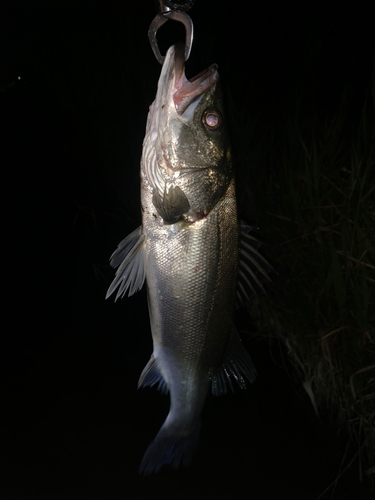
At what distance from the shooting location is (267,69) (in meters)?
3.70

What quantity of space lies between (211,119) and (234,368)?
87cm

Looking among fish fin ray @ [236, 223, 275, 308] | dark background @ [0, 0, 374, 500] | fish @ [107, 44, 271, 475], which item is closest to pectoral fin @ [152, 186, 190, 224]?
fish @ [107, 44, 271, 475]

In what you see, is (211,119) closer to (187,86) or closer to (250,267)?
(187,86)

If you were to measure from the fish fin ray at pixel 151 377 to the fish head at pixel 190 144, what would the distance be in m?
0.54

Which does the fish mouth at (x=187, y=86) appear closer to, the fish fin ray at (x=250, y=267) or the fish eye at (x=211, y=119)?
the fish eye at (x=211, y=119)

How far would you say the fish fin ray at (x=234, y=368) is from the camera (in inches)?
49.3

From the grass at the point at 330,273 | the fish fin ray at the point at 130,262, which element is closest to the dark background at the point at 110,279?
the grass at the point at 330,273

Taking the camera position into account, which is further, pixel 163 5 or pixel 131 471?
pixel 131 471

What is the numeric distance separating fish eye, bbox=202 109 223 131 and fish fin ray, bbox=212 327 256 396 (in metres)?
0.70

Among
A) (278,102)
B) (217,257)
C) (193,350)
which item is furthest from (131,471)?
(278,102)

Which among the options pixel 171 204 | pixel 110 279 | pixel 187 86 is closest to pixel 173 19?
pixel 187 86

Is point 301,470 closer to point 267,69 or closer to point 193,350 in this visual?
point 193,350

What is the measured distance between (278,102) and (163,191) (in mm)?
2846

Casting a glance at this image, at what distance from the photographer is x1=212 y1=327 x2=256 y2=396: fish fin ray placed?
1253 mm
